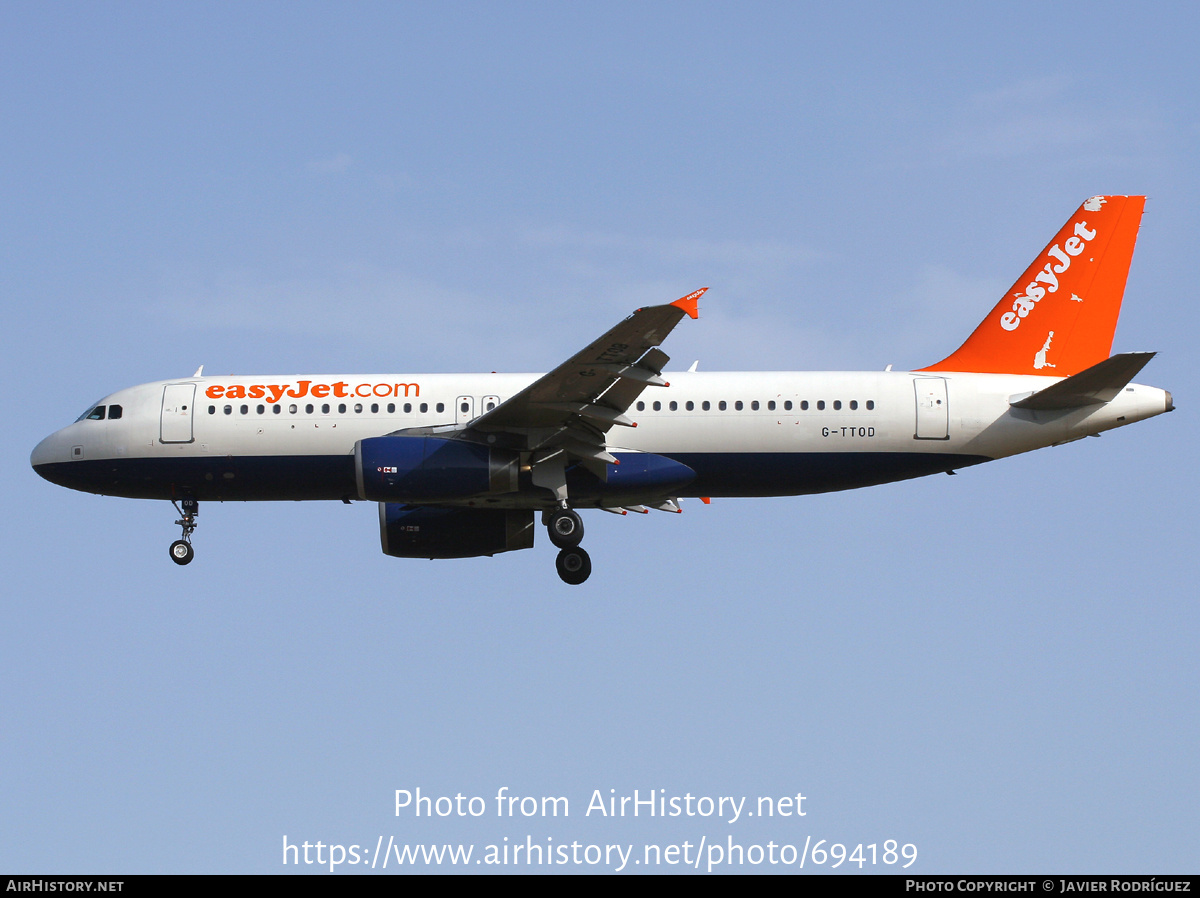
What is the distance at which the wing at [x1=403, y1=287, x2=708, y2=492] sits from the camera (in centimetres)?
2631

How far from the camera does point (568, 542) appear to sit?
29984 millimetres

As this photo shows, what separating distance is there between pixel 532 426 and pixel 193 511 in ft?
25.9

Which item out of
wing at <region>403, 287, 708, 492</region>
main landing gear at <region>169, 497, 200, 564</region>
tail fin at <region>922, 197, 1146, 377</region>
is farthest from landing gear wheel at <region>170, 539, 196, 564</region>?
tail fin at <region>922, 197, 1146, 377</region>

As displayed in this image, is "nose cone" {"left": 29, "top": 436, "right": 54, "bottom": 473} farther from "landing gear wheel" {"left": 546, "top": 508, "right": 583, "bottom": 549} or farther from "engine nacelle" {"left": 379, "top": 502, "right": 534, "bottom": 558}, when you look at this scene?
"landing gear wheel" {"left": 546, "top": 508, "right": 583, "bottom": 549}

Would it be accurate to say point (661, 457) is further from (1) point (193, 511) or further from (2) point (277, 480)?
(1) point (193, 511)

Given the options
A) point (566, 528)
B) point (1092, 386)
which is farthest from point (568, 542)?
point (1092, 386)

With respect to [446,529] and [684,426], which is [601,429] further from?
[446,529]

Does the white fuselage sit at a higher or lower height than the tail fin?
lower

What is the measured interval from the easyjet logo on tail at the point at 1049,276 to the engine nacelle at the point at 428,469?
424 inches

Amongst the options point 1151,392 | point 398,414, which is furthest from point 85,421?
point 1151,392

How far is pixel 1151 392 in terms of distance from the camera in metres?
29.8

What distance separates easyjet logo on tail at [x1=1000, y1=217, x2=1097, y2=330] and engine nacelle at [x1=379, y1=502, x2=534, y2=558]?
421 inches

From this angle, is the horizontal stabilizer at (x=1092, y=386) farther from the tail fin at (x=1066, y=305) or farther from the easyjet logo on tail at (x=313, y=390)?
the easyjet logo on tail at (x=313, y=390)

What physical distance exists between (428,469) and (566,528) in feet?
10.3
